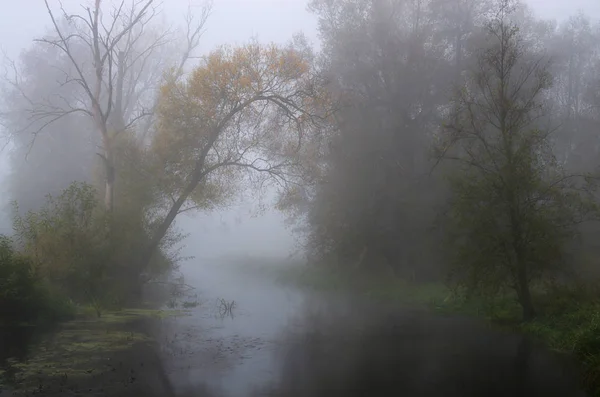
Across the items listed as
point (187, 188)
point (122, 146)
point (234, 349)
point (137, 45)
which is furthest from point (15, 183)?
point (234, 349)

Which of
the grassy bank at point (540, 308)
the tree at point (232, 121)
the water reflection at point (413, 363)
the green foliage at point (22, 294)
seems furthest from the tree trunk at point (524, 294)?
the green foliage at point (22, 294)

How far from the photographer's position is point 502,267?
55.3ft

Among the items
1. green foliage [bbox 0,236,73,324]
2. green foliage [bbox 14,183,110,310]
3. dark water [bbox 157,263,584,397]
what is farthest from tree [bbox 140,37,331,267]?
green foliage [bbox 0,236,73,324]

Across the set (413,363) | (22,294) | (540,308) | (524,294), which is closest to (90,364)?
(22,294)

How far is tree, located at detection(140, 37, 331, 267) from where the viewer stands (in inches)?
891

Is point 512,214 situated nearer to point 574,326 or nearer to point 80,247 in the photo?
point 574,326

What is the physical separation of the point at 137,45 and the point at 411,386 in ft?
123

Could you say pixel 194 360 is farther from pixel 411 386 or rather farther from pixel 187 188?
pixel 187 188

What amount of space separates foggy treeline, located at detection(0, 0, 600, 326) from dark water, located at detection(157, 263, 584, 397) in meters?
2.52

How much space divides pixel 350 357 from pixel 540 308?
7.72 metres

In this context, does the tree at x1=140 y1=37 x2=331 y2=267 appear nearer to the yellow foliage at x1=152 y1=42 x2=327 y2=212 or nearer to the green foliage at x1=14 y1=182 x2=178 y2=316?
the yellow foliage at x1=152 y1=42 x2=327 y2=212

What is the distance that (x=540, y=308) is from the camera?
1753cm

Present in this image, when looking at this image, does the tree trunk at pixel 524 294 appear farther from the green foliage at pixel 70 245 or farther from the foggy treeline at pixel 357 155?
the green foliage at pixel 70 245

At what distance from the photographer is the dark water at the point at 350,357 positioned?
1053 cm
